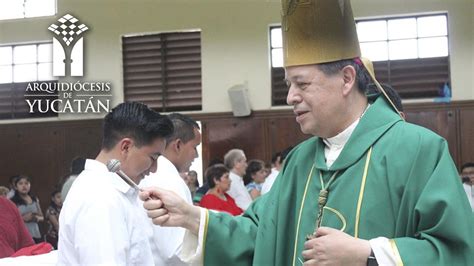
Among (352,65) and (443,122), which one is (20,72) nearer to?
(443,122)

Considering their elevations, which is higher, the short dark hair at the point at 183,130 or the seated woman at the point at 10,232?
the short dark hair at the point at 183,130

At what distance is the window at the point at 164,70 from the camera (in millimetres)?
9219

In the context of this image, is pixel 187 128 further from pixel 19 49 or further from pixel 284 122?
pixel 19 49

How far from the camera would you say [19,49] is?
9.66 m

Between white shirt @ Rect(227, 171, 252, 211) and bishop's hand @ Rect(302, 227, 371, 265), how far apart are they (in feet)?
15.3

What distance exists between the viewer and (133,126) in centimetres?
237

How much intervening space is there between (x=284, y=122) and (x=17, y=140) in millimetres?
4072

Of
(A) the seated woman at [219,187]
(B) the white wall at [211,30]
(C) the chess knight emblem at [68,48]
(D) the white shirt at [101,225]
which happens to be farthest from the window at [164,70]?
(D) the white shirt at [101,225]

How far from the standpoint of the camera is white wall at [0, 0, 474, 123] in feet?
29.2

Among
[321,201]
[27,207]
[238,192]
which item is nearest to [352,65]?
[321,201]

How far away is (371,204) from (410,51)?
7386 millimetres

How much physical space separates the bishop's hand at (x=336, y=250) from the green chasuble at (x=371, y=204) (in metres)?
0.08

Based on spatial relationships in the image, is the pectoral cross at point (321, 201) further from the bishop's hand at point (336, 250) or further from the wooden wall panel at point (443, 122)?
the wooden wall panel at point (443, 122)

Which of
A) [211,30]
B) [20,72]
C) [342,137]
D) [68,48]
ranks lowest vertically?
[342,137]
